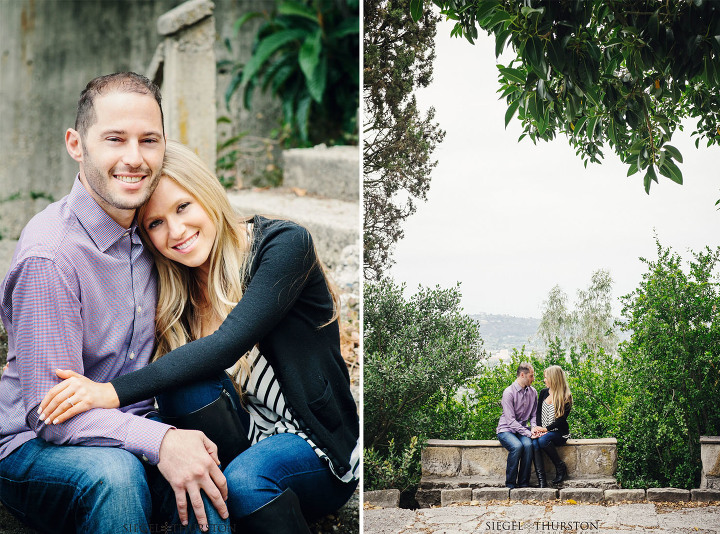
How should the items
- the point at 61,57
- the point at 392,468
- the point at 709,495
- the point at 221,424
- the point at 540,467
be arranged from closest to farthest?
the point at 221,424 < the point at 709,495 < the point at 540,467 < the point at 392,468 < the point at 61,57

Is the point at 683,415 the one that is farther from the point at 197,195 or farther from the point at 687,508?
the point at 197,195

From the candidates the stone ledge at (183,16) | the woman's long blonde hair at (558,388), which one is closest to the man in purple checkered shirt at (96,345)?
the woman's long blonde hair at (558,388)

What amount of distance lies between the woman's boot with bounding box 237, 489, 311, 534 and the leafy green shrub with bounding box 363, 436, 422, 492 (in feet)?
2.36

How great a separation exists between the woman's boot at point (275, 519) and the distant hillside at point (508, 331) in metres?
1.02

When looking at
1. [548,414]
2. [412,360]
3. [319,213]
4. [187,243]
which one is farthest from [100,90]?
[319,213]

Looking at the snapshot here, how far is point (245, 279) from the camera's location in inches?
83.4

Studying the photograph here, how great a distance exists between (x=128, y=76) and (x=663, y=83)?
1.73 m

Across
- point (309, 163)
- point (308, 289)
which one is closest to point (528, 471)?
point (308, 289)

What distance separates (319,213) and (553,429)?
2456 millimetres

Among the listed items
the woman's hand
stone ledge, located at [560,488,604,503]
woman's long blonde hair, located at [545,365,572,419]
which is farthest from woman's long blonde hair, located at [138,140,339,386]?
stone ledge, located at [560,488,604,503]

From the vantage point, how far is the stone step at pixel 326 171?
4.88 m

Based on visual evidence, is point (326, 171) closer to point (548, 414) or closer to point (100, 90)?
point (548, 414)

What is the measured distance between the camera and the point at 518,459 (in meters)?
2.44

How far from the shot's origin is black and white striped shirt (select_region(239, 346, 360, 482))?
212cm
